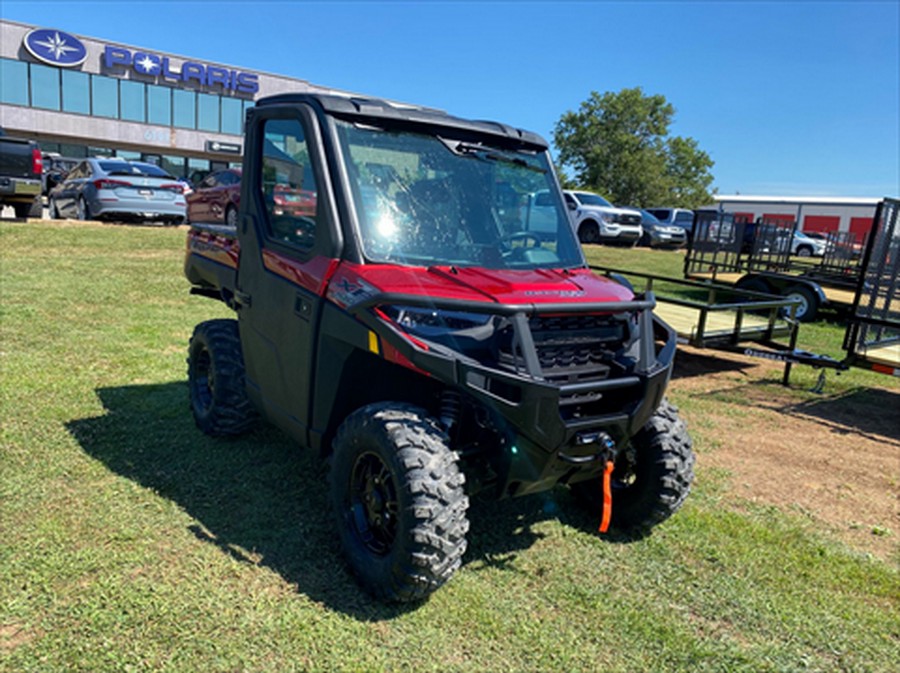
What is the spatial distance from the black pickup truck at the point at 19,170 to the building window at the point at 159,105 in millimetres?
31630

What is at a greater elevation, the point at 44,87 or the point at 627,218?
the point at 44,87

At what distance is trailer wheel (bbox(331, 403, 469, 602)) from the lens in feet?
9.71

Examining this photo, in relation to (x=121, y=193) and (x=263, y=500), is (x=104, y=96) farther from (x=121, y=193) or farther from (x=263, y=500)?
(x=263, y=500)

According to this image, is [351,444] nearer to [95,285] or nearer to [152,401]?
[152,401]

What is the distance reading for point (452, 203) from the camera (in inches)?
147

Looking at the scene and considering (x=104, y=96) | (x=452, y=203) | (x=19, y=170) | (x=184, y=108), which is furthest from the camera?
(x=184, y=108)

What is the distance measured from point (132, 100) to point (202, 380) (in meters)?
43.3

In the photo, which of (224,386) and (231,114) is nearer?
(224,386)

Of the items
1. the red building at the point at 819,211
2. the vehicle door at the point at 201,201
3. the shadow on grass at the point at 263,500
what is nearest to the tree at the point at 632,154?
the red building at the point at 819,211

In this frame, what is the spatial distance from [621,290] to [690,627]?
1.63 metres

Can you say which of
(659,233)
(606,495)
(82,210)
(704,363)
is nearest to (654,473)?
(606,495)

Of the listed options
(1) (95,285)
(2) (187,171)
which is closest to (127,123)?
(2) (187,171)

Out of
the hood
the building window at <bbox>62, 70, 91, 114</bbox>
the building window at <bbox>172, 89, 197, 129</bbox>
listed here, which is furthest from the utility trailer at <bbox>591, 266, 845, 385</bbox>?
the building window at <bbox>172, 89, 197, 129</bbox>

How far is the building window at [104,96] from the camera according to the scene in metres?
40.9
